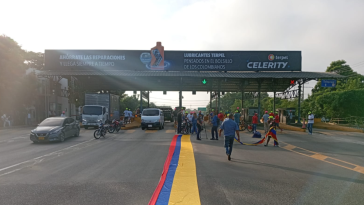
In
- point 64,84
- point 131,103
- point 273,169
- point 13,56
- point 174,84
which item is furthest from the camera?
point 131,103

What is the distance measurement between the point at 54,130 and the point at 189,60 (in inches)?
800

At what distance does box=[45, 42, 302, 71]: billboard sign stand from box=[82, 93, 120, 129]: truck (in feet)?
15.7

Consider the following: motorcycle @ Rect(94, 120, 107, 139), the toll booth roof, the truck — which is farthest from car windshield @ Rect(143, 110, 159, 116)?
motorcycle @ Rect(94, 120, 107, 139)

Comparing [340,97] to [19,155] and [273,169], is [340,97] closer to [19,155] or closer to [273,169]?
[273,169]

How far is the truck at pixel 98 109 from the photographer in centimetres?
2505

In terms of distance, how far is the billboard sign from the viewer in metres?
33.1

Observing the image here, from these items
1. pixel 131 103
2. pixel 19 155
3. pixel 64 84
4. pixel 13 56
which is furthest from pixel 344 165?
pixel 131 103

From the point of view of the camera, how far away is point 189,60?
33.2m

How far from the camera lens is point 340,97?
41344mm

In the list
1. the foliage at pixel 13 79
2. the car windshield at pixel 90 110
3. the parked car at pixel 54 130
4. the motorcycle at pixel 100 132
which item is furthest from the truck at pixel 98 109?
the foliage at pixel 13 79

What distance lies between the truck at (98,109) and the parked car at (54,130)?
20.8ft

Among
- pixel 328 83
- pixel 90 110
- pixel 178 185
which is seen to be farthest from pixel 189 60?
pixel 178 185

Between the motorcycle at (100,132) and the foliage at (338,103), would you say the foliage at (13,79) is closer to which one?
the motorcycle at (100,132)

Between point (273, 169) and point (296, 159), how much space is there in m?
2.48
